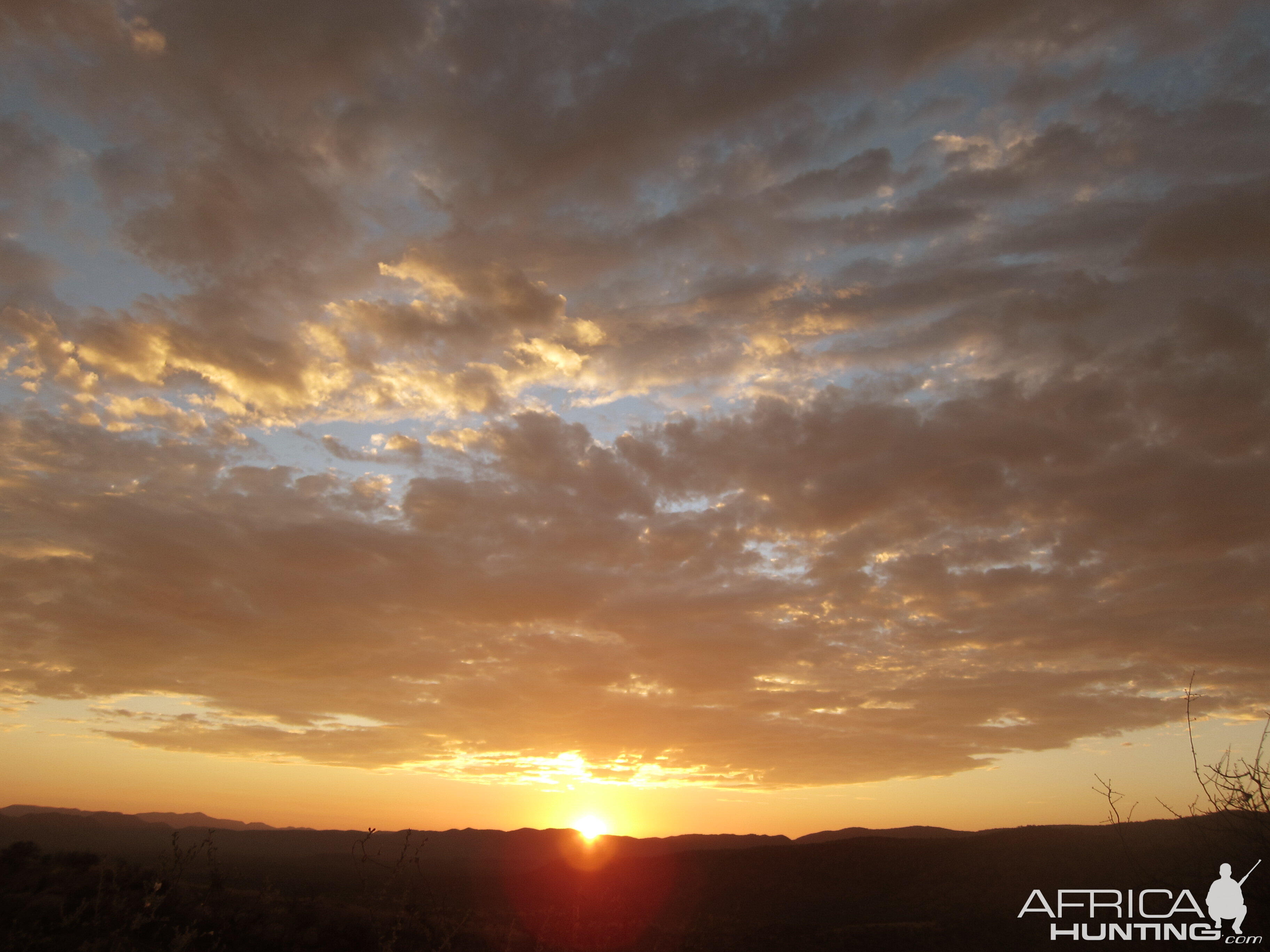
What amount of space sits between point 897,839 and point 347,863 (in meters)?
86.6

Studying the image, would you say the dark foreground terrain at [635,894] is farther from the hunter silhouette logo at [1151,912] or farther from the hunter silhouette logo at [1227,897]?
the hunter silhouette logo at [1151,912]

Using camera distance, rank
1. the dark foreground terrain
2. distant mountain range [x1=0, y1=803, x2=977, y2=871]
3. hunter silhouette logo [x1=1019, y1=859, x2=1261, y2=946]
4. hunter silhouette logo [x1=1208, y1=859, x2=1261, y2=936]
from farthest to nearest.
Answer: distant mountain range [x1=0, y1=803, x2=977, y2=871] → the dark foreground terrain → hunter silhouette logo [x1=1019, y1=859, x2=1261, y2=946] → hunter silhouette logo [x1=1208, y1=859, x2=1261, y2=936]

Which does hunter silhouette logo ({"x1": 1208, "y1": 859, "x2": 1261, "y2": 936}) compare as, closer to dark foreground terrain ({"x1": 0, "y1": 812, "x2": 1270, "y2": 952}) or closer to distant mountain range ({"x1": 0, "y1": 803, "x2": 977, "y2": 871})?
dark foreground terrain ({"x1": 0, "y1": 812, "x2": 1270, "y2": 952})

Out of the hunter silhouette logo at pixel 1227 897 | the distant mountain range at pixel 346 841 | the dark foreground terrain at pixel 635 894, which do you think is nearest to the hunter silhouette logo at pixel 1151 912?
the hunter silhouette logo at pixel 1227 897

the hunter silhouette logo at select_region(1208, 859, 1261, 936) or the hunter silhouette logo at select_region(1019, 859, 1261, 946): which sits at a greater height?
the hunter silhouette logo at select_region(1208, 859, 1261, 936)

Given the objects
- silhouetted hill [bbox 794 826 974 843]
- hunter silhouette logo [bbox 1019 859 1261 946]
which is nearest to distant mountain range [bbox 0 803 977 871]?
silhouetted hill [bbox 794 826 974 843]

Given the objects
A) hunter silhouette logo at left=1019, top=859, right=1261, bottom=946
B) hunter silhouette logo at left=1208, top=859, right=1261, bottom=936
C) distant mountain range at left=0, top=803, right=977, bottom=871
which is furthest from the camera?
distant mountain range at left=0, top=803, right=977, bottom=871

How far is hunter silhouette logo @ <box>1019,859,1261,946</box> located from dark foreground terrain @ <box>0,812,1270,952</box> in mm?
313

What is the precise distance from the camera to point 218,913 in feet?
58.8

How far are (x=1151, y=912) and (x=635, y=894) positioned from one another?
47146 mm

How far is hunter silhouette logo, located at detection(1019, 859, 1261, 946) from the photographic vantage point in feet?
35.7

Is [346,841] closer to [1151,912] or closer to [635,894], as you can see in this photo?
[635,894]

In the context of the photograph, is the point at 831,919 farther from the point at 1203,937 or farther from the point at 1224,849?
the point at 1224,849

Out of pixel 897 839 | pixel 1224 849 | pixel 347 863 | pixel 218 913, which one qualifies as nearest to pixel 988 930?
pixel 897 839
